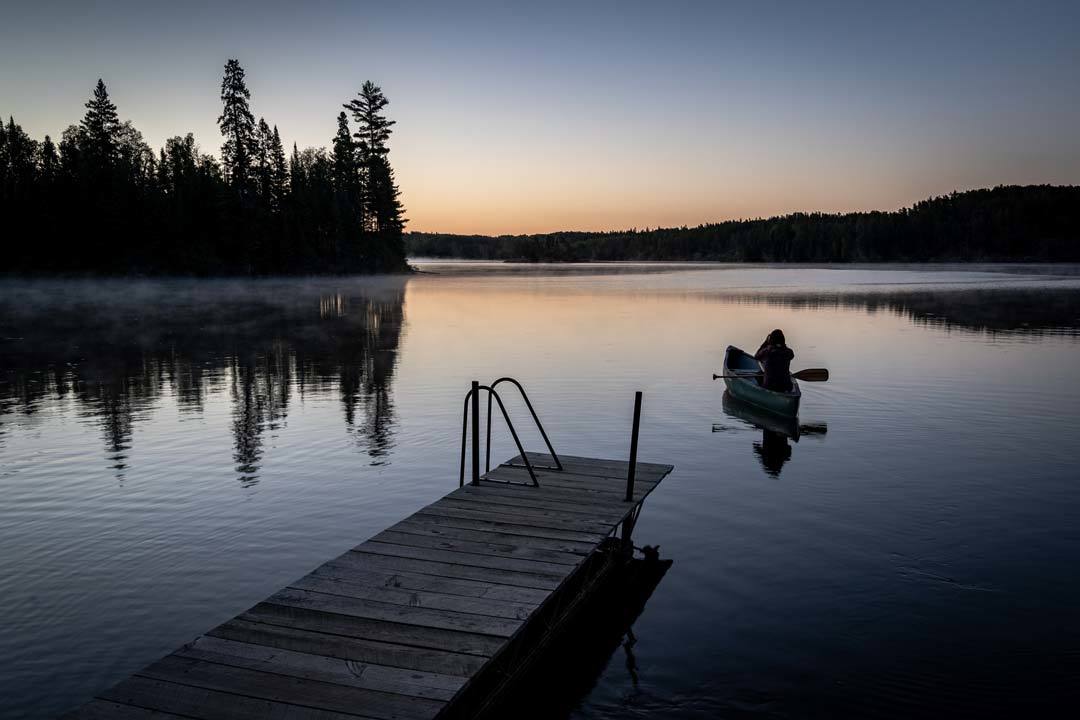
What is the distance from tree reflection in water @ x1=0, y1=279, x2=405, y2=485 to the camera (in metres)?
19.3

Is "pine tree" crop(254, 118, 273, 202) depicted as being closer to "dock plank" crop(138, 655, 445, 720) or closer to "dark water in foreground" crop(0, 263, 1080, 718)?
"dark water in foreground" crop(0, 263, 1080, 718)

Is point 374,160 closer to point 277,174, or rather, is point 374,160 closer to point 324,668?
point 277,174

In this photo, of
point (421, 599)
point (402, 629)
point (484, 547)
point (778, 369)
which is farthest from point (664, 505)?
point (778, 369)

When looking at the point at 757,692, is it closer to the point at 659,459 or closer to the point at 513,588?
the point at 513,588

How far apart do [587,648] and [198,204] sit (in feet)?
345

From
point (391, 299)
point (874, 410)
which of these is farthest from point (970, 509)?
point (391, 299)

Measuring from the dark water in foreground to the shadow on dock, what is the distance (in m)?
0.13

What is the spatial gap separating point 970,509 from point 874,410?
30.0 feet

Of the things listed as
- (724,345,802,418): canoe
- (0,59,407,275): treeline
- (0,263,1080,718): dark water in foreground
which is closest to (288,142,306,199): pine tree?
(0,59,407,275): treeline

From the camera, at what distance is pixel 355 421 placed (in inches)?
758

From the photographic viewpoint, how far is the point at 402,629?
20.6ft

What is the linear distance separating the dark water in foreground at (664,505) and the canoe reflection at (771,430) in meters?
0.16

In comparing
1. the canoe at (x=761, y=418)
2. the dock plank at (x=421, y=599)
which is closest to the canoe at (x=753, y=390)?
the canoe at (x=761, y=418)

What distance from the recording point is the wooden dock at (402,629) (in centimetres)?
522
